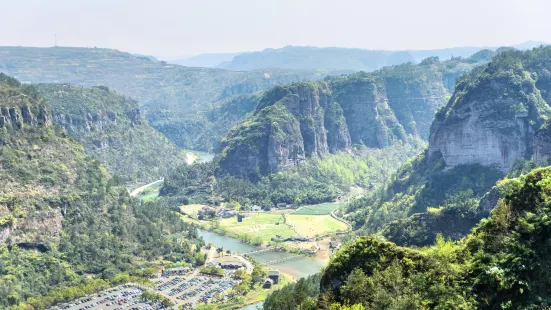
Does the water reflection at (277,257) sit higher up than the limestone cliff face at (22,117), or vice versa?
the limestone cliff face at (22,117)

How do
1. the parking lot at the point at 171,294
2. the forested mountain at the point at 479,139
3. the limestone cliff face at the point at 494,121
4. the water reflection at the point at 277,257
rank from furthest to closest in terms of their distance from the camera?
the limestone cliff face at the point at 494,121
the forested mountain at the point at 479,139
the water reflection at the point at 277,257
the parking lot at the point at 171,294

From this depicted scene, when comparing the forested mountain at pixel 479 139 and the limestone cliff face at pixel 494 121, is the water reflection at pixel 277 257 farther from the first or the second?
the limestone cliff face at pixel 494 121

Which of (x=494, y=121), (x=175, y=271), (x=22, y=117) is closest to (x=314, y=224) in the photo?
(x=494, y=121)

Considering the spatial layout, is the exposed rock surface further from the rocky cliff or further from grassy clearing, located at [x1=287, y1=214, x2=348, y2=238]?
the rocky cliff

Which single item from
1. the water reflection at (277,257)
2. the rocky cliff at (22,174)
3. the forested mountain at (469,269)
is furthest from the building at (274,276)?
the forested mountain at (469,269)

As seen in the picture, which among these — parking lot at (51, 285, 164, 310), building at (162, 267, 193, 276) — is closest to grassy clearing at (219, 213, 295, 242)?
building at (162, 267, 193, 276)

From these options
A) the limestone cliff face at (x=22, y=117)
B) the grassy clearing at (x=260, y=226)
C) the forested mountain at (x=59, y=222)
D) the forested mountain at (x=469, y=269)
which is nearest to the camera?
the forested mountain at (x=469, y=269)

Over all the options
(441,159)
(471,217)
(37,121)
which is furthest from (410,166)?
(37,121)
